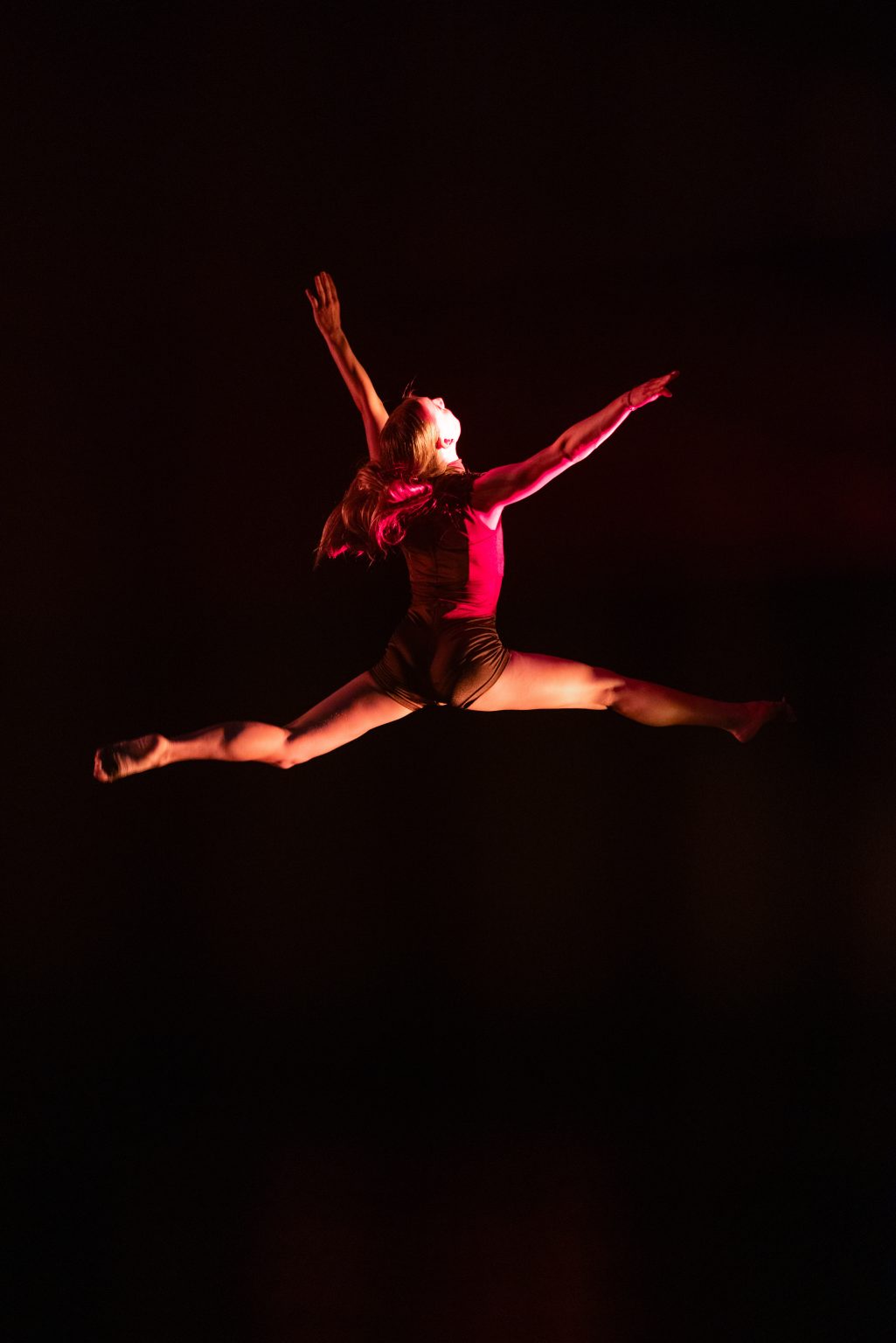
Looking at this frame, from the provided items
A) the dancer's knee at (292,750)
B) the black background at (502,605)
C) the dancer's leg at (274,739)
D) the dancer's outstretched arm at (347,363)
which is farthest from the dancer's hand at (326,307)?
the dancer's knee at (292,750)

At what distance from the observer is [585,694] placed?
270cm

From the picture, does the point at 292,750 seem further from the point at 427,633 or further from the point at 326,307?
the point at 326,307

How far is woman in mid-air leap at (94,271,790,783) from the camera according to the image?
2.58 metres

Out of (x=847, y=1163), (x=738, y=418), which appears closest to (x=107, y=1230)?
(x=847, y=1163)

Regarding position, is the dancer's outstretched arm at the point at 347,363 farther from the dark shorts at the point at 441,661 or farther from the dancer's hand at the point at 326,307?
the dark shorts at the point at 441,661

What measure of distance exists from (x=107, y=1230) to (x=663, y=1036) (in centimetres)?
141

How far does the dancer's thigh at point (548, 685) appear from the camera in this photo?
269 centimetres

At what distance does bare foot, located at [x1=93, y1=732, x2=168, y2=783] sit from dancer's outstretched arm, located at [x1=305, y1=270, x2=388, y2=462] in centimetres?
80

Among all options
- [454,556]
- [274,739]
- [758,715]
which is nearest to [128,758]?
[274,739]

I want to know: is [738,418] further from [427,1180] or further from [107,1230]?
[107,1230]

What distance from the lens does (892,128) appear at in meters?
3.00

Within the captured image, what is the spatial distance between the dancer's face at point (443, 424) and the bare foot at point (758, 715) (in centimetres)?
91

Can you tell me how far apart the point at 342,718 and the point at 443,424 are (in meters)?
0.69

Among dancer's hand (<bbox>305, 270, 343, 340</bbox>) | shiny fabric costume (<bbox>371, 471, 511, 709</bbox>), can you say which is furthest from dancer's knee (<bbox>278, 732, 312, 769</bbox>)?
dancer's hand (<bbox>305, 270, 343, 340</bbox>)
